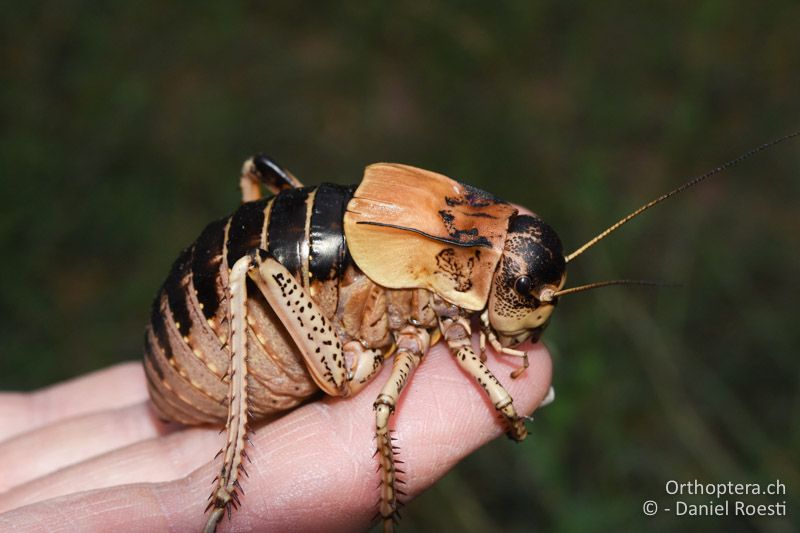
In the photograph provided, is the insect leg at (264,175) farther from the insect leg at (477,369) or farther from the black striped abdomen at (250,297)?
the insect leg at (477,369)

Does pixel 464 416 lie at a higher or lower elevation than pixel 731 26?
lower

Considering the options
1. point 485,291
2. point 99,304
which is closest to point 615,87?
point 485,291

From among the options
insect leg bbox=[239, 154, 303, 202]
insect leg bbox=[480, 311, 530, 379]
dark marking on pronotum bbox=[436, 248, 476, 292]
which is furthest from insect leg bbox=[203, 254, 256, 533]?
insect leg bbox=[480, 311, 530, 379]

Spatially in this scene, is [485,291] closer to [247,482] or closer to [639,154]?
[247,482]

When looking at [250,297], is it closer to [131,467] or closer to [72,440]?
[131,467]

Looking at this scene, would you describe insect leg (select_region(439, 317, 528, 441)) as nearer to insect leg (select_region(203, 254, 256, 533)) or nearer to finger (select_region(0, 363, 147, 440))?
insect leg (select_region(203, 254, 256, 533))
